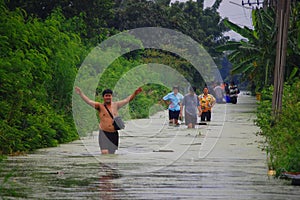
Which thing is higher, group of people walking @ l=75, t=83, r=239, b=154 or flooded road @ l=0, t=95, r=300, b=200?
group of people walking @ l=75, t=83, r=239, b=154

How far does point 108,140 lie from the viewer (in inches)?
711

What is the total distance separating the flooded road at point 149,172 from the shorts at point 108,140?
22cm

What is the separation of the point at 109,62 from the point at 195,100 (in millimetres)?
6194

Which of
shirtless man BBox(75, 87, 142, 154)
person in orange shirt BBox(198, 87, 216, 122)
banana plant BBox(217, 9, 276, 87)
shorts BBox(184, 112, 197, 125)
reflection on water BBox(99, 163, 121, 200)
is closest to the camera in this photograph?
reflection on water BBox(99, 163, 121, 200)

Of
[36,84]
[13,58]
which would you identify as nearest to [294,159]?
[13,58]

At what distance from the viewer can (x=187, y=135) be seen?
82.4 ft

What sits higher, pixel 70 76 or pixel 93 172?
pixel 70 76

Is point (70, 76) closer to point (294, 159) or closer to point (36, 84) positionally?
point (36, 84)

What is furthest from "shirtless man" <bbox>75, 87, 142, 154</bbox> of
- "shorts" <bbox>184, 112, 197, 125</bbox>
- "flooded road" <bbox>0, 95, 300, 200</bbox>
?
"shorts" <bbox>184, 112, 197, 125</bbox>

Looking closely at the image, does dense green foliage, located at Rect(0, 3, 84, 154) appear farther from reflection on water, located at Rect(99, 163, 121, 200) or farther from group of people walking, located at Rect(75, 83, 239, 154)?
reflection on water, located at Rect(99, 163, 121, 200)

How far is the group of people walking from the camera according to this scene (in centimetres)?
1795

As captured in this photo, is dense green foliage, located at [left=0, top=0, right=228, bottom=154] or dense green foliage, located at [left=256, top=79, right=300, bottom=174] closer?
dense green foliage, located at [left=256, top=79, right=300, bottom=174]

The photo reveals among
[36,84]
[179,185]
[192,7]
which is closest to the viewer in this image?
[179,185]

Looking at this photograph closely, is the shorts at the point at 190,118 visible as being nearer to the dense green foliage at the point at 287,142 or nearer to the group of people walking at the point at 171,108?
the group of people walking at the point at 171,108
